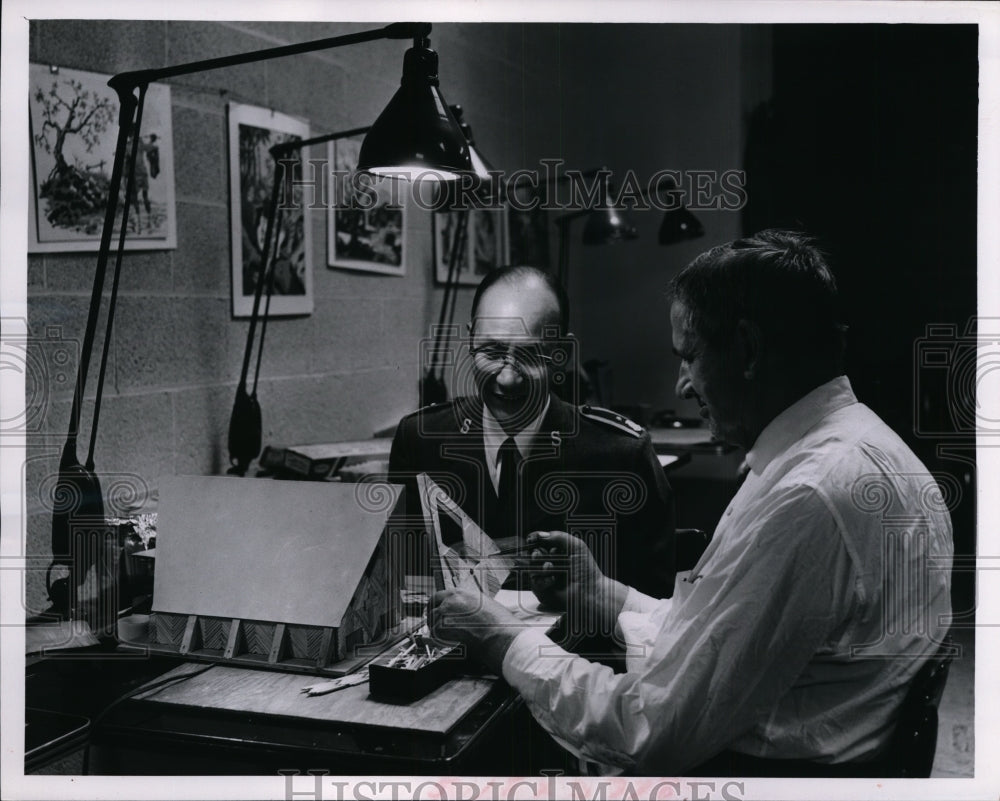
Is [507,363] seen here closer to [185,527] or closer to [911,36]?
[185,527]

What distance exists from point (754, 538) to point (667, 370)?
80.6 inches

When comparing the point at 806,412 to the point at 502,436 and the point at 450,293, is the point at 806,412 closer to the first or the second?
the point at 502,436

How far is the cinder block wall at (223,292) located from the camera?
2.05 metres

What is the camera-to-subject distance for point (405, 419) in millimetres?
2535

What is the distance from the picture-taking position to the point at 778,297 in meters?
1.42

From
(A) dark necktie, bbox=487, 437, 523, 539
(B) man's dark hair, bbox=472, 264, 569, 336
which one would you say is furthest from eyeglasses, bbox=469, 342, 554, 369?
(A) dark necktie, bbox=487, 437, 523, 539

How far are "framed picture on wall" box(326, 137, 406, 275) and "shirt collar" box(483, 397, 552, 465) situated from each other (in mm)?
1071

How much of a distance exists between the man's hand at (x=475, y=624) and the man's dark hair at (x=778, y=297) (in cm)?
61

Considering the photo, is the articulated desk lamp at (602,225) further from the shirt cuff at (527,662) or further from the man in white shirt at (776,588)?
the shirt cuff at (527,662)

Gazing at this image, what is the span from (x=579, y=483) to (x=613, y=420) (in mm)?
195

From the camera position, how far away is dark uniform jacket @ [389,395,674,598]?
7.46 feet

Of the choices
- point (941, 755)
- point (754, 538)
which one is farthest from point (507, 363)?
point (941, 755)

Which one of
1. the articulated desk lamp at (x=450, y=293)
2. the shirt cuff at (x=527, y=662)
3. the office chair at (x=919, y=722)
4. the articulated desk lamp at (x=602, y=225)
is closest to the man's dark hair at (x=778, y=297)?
the office chair at (x=919, y=722)

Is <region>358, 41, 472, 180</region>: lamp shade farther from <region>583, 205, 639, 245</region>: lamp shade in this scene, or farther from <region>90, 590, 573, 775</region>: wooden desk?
<region>583, 205, 639, 245</region>: lamp shade
